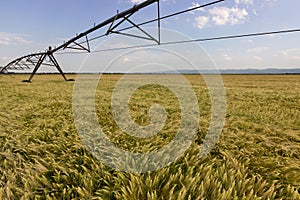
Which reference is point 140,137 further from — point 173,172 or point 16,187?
point 16,187

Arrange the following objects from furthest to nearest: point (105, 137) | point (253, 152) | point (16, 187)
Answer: point (105, 137), point (253, 152), point (16, 187)

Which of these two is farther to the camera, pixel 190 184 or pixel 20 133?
pixel 20 133

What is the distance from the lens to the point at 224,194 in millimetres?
2484

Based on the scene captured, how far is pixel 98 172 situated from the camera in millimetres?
3305

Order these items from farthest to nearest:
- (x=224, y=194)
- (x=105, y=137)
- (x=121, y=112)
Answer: (x=121, y=112)
(x=105, y=137)
(x=224, y=194)

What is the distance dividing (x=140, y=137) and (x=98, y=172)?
1.76 meters

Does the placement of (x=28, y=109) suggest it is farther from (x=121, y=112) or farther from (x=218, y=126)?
(x=218, y=126)

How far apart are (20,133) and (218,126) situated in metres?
5.10

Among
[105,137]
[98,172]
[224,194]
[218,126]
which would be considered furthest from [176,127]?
[224,194]

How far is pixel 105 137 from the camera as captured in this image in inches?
191

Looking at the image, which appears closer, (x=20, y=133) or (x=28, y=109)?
(x=20, y=133)

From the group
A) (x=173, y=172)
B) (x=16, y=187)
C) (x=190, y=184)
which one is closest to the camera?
(x=190, y=184)

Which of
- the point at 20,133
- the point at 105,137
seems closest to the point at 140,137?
the point at 105,137

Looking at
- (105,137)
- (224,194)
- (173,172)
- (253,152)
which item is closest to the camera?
(224,194)
